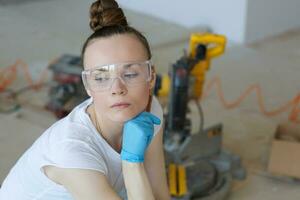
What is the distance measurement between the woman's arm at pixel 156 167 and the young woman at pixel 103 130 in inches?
7.6

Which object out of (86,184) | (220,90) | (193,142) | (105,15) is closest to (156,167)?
(86,184)

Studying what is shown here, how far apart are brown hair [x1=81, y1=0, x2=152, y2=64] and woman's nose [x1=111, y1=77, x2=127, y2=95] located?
125mm

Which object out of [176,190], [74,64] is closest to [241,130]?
[176,190]

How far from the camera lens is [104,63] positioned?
3.91 feet

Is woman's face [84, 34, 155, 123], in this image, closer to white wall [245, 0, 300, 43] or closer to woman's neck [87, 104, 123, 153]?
woman's neck [87, 104, 123, 153]

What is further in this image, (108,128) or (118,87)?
(108,128)

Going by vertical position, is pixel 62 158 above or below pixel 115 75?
below

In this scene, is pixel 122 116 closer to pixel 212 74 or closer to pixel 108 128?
pixel 108 128

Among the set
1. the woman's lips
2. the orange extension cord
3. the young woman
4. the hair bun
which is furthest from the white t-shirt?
the orange extension cord

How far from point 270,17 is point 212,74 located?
995mm

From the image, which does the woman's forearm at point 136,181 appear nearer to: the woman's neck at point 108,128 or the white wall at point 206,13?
the woman's neck at point 108,128

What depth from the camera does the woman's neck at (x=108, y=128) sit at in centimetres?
127

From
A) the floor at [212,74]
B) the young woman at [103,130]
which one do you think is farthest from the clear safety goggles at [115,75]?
the floor at [212,74]

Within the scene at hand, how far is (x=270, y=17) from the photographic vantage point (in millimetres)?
4266
